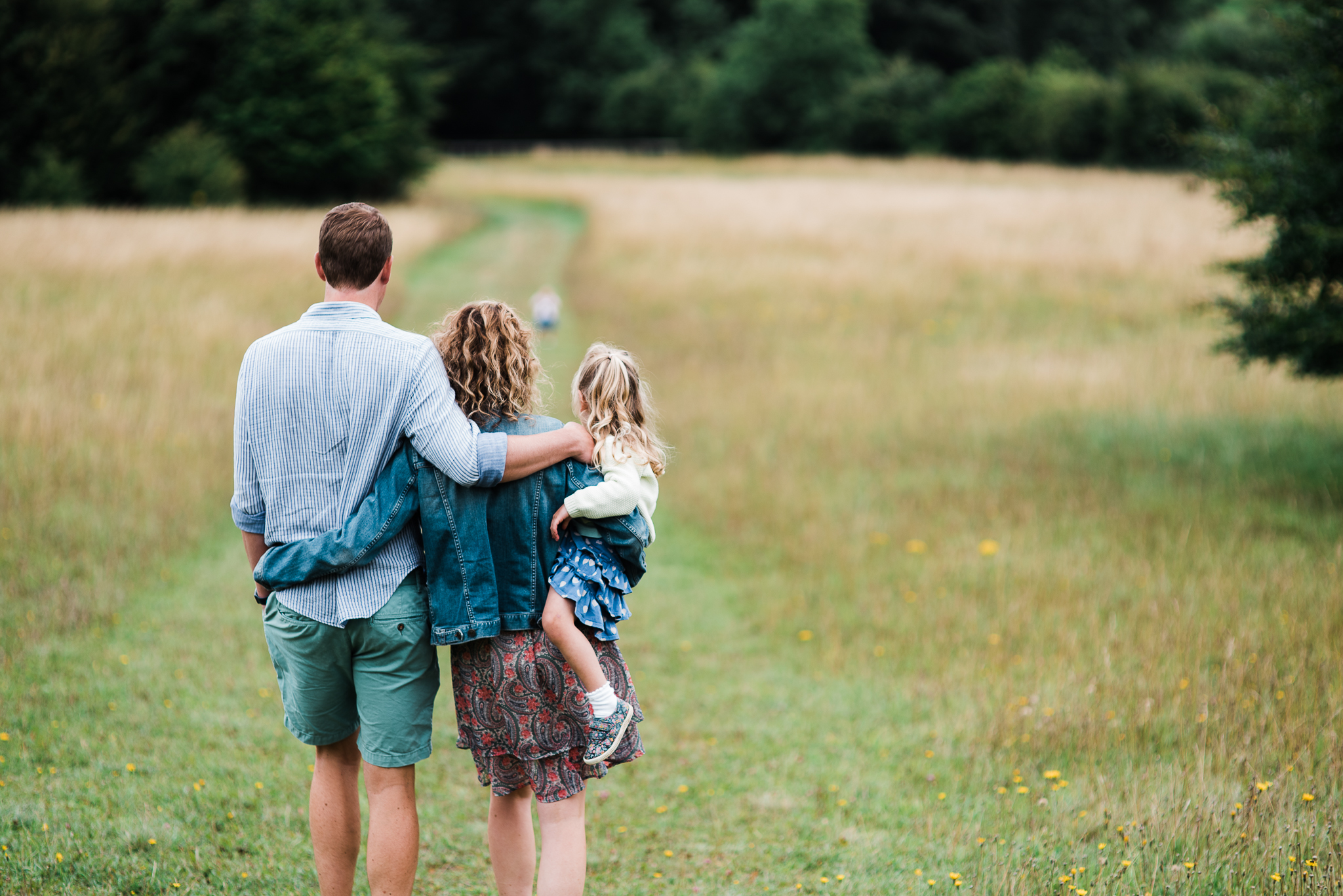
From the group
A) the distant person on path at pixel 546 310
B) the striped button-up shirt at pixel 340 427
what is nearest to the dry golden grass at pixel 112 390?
the distant person on path at pixel 546 310

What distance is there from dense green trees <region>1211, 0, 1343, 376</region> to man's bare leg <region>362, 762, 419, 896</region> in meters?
6.83

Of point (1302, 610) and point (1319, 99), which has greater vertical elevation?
point (1319, 99)

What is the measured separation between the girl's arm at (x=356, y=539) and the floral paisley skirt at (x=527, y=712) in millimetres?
419

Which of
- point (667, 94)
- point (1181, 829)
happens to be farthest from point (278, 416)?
point (667, 94)

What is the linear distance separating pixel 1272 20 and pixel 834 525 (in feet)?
15.6

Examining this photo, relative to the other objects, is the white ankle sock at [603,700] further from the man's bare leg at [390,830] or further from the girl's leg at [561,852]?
the man's bare leg at [390,830]

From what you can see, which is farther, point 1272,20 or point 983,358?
point 983,358

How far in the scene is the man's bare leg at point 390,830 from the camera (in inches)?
112

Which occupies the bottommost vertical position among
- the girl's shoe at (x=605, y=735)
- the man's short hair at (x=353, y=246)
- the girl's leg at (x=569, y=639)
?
the girl's shoe at (x=605, y=735)

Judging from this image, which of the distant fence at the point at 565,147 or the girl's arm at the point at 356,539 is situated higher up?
the distant fence at the point at 565,147

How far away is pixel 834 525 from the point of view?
7.52m

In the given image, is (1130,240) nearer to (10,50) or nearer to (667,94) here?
(10,50)

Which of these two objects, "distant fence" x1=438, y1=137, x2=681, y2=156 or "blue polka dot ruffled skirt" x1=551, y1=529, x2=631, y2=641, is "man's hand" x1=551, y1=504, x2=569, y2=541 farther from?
"distant fence" x1=438, y1=137, x2=681, y2=156

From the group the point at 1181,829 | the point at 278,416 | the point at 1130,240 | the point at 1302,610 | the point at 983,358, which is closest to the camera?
the point at 278,416
